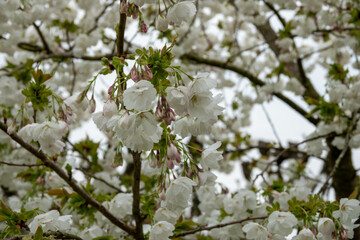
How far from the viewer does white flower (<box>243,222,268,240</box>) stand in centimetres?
164

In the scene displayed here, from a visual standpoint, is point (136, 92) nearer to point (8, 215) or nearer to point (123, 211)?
point (8, 215)

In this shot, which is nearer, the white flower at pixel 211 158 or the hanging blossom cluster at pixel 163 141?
the hanging blossom cluster at pixel 163 141

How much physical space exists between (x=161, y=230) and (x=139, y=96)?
0.66 meters

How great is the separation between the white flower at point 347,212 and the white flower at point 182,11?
1.03 m

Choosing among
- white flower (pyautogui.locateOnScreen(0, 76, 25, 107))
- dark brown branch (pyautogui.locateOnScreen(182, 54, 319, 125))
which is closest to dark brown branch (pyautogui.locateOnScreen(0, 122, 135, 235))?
white flower (pyautogui.locateOnScreen(0, 76, 25, 107))

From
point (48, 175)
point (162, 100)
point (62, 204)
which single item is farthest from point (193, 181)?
point (48, 175)

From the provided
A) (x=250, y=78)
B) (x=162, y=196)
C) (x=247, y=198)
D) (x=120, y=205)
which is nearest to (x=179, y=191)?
(x=162, y=196)

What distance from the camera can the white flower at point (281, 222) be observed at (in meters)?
1.56

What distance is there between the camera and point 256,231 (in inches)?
65.1

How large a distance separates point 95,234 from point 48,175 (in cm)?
57

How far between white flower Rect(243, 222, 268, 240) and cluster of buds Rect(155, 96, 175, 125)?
2.62ft

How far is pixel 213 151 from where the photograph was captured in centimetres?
133

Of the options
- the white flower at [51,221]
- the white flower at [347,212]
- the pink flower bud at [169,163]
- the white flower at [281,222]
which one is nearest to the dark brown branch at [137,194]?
the pink flower bud at [169,163]

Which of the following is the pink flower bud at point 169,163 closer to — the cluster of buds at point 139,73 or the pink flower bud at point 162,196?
the pink flower bud at point 162,196
